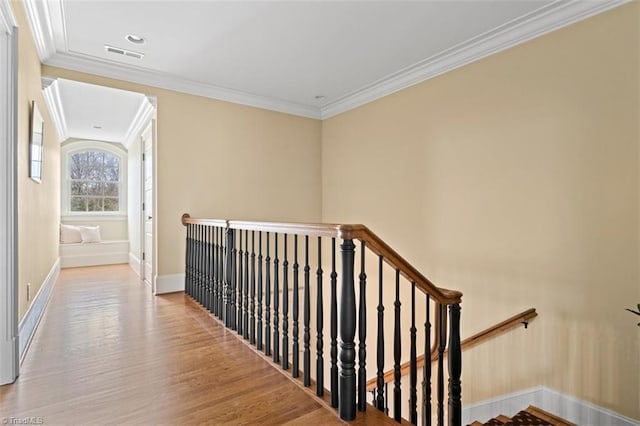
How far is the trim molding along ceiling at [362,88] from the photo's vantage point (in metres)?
2.65

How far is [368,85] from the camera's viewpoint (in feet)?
14.1

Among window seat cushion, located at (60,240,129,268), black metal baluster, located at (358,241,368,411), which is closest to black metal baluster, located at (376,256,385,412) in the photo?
black metal baluster, located at (358,241,368,411)

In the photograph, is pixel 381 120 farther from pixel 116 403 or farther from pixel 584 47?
pixel 116 403

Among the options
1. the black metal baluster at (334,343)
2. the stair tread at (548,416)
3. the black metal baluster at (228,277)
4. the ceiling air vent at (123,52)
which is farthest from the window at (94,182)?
the stair tread at (548,416)

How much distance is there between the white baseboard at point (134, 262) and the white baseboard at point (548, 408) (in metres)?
4.89

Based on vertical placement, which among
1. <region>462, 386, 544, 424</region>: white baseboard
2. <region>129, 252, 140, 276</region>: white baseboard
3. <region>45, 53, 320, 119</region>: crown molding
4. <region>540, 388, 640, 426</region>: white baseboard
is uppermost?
<region>45, 53, 320, 119</region>: crown molding

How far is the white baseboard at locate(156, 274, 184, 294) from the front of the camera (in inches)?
159

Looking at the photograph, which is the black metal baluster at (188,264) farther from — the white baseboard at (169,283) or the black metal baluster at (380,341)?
the black metal baluster at (380,341)

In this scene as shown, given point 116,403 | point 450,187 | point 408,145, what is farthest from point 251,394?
point 408,145

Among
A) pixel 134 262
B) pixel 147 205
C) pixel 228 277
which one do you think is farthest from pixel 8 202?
pixel 134 262

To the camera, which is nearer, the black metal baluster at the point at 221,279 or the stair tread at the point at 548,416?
the stair tread at the point at 548,416

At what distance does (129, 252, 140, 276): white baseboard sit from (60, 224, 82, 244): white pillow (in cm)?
93

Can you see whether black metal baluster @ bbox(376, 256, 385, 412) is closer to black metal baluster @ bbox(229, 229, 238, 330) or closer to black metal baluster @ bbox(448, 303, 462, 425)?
black metal baluster @ bbox(448, 303, 462, 425)

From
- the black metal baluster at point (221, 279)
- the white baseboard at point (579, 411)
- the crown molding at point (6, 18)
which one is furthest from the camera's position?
the black metal baluster at point (221, 279)
